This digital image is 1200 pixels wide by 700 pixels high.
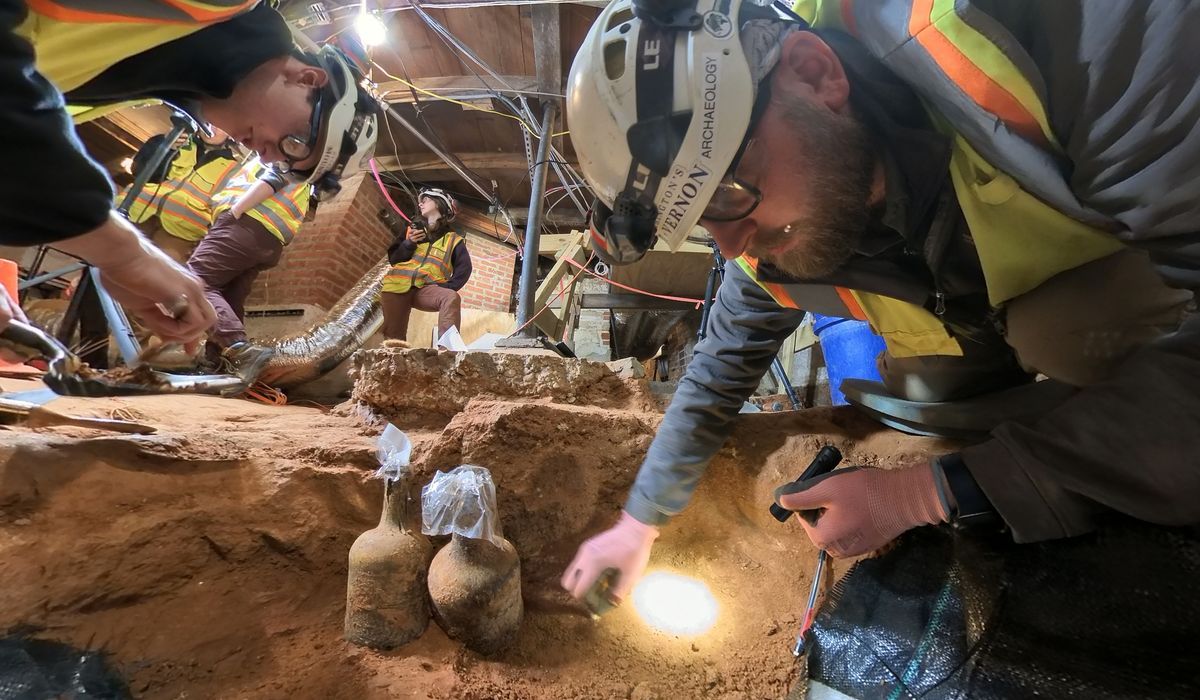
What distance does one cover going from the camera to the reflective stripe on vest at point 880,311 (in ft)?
4.18

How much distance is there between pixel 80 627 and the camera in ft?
4.09

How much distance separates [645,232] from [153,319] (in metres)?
1.25

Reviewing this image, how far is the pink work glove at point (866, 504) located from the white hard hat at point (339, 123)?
1.84 meters

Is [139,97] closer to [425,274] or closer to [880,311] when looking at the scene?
[880,311]

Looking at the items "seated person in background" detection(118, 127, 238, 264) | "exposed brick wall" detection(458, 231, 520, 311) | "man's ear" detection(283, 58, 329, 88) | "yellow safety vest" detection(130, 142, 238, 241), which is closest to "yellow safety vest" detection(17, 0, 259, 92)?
"man's ear" detection(283, 58, 329, 88)

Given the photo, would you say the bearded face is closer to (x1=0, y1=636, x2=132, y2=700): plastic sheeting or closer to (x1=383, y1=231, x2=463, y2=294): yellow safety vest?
(x1=0, y1=636, x2=132, y2=700): plastic sheeting

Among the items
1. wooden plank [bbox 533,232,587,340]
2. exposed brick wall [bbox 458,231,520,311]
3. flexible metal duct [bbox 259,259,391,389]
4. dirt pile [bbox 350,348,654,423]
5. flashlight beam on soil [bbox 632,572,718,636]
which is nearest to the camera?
flashlight beam on soil [bbox 632,572,718,636]

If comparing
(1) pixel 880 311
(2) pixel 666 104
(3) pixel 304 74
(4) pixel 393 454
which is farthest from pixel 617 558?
(3) pixel 304 74

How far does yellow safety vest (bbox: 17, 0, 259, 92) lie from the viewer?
0.85 m

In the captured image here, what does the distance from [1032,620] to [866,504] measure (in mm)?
351

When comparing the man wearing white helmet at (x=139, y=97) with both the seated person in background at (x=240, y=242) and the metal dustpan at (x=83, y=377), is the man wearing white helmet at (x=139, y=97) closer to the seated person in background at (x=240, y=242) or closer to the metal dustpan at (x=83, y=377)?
the metal dustpan at (x=83, y=377)

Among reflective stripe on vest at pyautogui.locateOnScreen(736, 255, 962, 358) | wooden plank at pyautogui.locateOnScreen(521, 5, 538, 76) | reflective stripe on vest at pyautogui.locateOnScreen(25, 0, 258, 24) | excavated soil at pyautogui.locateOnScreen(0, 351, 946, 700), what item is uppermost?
wooden plank at pyautogui.locateOnScreen(521, 5, 538, 76)

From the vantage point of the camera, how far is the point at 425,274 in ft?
15.8

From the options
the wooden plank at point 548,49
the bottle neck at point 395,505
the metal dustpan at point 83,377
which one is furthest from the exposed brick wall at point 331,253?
the bottle neck at point 395,505
